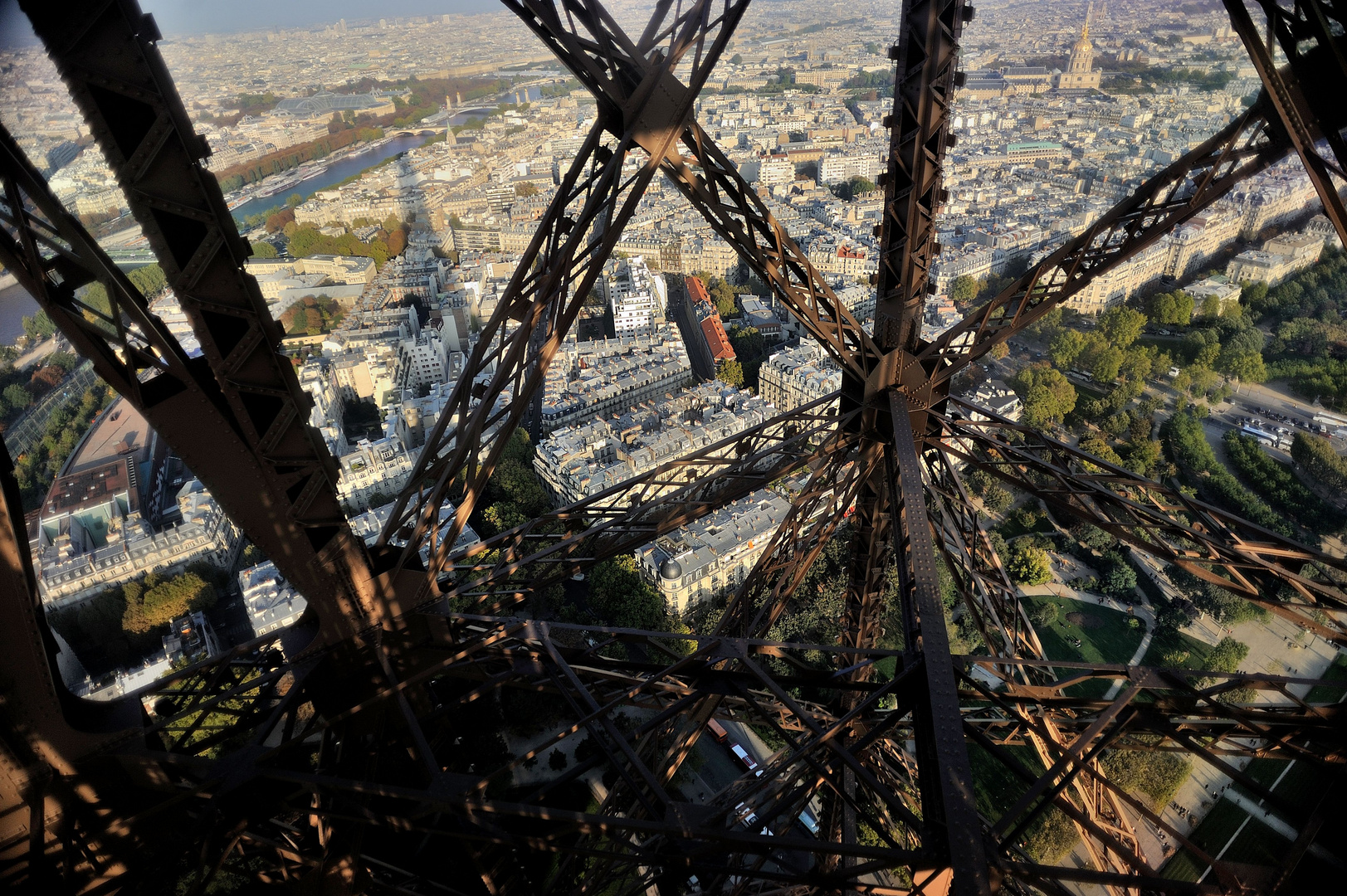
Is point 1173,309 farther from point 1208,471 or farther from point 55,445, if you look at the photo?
point 55,445

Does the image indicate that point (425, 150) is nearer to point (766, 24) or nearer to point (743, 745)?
point (743, 745)

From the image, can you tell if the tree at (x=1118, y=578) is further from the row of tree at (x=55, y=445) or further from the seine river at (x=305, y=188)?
the seine river at (x=305, y=188)

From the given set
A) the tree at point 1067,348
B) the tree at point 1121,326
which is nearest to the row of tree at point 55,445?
the tree at point 1067,348

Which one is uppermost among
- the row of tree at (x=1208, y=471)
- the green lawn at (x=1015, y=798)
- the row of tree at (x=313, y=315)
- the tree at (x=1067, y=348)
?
the row of tree at (x=313, y=315)

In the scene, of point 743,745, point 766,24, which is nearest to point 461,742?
point 743,745

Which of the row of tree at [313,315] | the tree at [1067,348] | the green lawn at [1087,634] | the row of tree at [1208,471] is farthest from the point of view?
the row of tree at [313,315]

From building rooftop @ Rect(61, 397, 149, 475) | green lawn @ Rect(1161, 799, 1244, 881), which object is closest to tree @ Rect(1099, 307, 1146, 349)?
green lawn @ Rect(1161, 799, 1244, 881)
